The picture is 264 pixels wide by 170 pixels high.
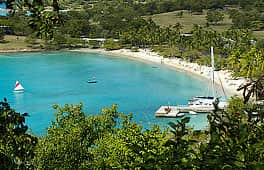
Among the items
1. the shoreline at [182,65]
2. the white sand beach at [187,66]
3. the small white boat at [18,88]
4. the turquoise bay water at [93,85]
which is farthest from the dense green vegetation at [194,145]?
the small white boat at [18,88]

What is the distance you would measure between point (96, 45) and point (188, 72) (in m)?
11.2

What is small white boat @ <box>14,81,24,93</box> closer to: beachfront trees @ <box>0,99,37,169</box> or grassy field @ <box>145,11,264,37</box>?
grassy field @ <box>145,11,264,37</box>

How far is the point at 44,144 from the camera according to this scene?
6.96 meters

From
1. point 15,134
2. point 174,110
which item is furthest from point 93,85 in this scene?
point 15,134

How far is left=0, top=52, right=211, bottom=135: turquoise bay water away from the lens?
68.6 feet

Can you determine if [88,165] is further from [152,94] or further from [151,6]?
[151,6]

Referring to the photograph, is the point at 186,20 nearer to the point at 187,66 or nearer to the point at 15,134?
the point at 187,66

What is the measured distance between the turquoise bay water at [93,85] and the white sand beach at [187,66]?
0.65 m

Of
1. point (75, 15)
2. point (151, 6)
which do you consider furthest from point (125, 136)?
point (151, 6)

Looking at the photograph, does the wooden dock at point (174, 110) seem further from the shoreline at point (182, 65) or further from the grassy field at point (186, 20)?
the grassy field at point (186, 20)

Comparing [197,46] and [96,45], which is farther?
[96,45]

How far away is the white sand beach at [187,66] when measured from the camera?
24.2 metres

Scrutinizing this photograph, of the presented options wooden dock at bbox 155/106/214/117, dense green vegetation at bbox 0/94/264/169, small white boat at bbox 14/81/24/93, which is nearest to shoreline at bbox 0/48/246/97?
wooden dock at bbox 155/106/214/117

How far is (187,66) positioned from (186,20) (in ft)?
52.3
